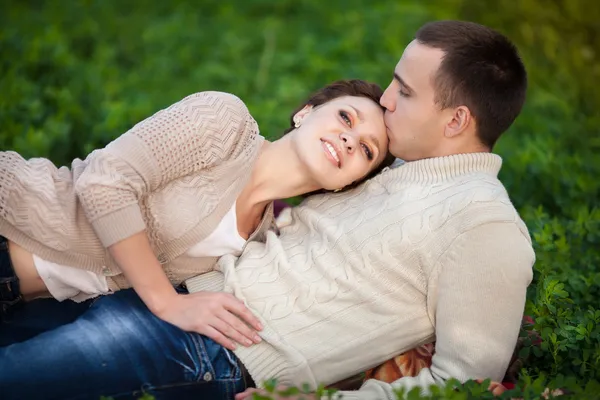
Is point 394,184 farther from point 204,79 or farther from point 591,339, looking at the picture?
point 204,79

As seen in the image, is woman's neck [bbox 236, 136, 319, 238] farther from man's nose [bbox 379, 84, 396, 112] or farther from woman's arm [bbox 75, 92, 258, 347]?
man's nose [bbox 379, 84, 396, 112]

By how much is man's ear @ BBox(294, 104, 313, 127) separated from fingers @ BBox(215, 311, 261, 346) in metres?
0.90

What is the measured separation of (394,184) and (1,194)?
1.44 m

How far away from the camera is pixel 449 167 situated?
10.8 feet

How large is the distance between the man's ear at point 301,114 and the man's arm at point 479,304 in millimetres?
930

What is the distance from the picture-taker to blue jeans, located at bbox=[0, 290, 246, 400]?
296cm

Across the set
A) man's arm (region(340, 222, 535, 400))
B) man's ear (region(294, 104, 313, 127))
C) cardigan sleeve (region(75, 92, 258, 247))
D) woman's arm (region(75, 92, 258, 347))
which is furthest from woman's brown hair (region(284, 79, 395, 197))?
man's arm (region(340, 222, 535, 400))

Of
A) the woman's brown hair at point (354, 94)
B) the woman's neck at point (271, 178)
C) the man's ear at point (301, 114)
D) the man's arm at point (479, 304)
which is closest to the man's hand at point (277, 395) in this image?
the man's arm at point (479, 304)

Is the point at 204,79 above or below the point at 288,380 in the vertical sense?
above

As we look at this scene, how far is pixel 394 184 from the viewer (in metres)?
3.39

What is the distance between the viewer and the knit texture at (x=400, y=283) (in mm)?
2986

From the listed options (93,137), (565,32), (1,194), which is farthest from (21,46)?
(565,32)

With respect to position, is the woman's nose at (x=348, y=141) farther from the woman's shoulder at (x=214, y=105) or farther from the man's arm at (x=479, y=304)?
the man's arm at (x=479, y=304)

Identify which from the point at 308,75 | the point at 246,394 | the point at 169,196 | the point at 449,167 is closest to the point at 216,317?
the point at 246,394
